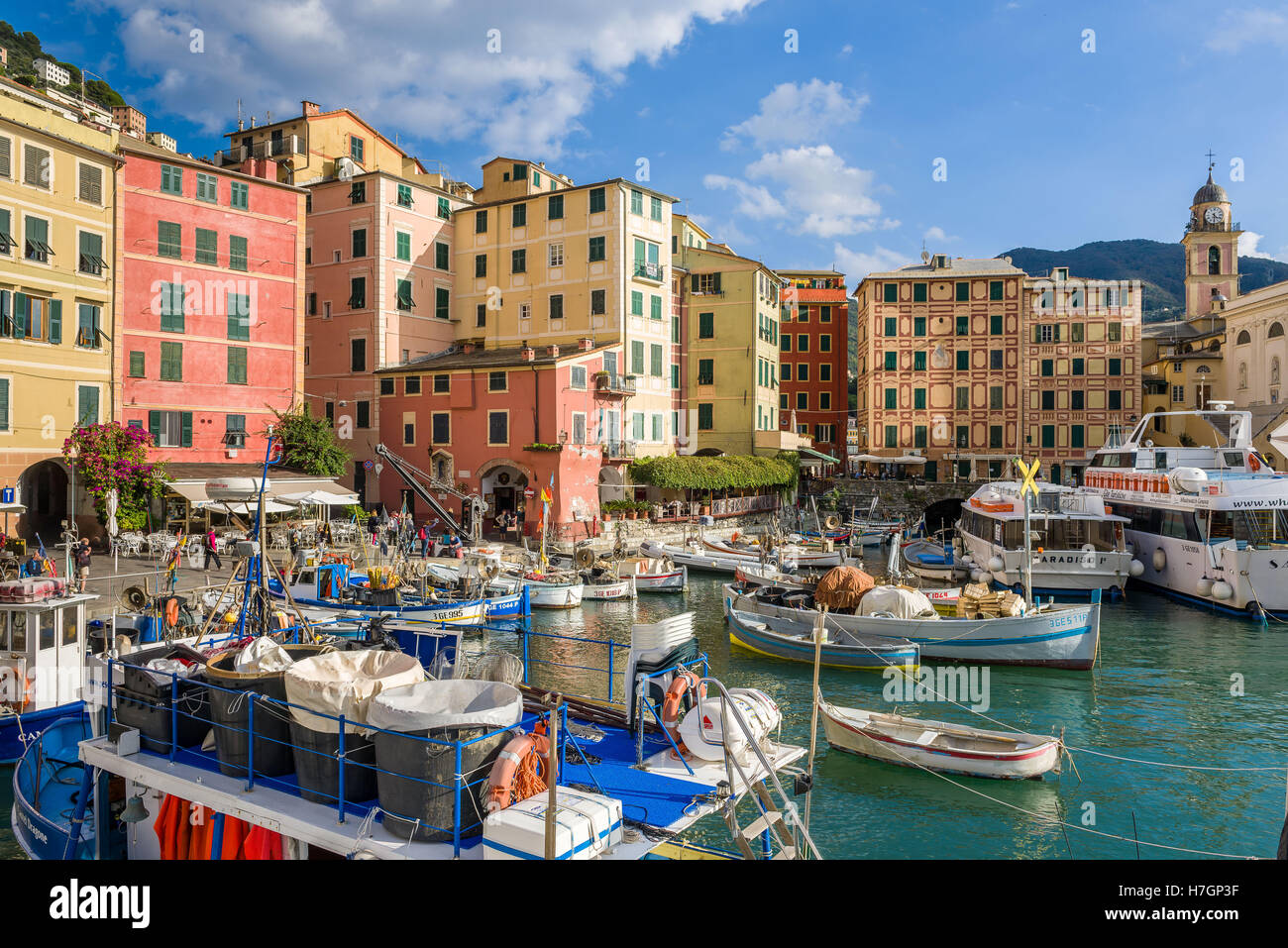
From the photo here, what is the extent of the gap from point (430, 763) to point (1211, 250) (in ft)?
280

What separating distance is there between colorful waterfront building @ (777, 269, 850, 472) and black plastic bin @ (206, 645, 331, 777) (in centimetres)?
6696

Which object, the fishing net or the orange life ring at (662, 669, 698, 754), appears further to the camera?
the fishing net

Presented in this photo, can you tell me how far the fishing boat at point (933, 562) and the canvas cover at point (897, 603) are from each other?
1605cm

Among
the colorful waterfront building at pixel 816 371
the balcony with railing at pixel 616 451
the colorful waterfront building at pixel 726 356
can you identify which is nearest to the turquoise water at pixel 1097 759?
the balcony with railing at pixel 616 451

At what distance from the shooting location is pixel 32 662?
13.7 metres

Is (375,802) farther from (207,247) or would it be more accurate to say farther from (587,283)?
(587,283)

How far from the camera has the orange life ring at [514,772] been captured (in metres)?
6.37

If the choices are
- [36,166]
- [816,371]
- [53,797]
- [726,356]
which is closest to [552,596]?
[53,797]

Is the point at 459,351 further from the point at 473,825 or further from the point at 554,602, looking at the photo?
the point at 473,825

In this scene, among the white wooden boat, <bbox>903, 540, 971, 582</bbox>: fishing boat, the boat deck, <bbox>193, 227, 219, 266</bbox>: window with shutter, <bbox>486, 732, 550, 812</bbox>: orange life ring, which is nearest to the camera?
<bbox>486, 732, 550, 812</bbox>: orange life ring

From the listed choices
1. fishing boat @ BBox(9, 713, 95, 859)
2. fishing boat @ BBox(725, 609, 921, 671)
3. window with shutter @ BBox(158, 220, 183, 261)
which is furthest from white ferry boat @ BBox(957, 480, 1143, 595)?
window with shutter @ BBox(158, 220, 183, 261)

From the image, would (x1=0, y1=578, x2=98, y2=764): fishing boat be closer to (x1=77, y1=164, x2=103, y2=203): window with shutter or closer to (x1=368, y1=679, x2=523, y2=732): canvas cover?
(x1=368, y1=679, x2=523, y2=732): canvas cover

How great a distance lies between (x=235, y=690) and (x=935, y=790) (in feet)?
38.2

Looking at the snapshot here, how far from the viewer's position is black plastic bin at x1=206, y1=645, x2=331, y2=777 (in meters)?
7.52
